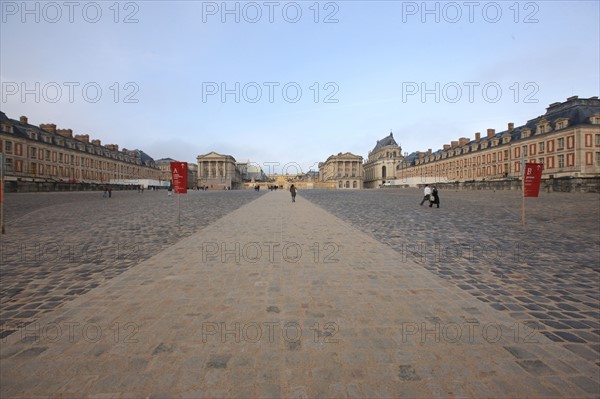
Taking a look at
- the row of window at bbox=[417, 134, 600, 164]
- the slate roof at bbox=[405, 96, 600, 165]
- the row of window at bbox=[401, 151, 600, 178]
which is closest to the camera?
the row of window at bbox=[417, 134, 600, 164]

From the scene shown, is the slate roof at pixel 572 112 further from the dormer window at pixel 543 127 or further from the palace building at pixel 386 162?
the palace building at pixel 386 162

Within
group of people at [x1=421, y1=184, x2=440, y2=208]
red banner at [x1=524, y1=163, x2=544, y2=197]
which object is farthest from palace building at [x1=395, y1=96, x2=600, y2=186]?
red banner at [x1=524, y1=163, x2=544, y2=197]

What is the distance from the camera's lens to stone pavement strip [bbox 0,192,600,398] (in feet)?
7.90

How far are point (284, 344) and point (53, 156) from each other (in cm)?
7881

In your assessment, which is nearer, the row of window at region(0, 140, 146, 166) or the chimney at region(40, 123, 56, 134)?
the row of window at region(0, 140, 146, 166)

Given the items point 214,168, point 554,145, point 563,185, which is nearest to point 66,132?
point 214,168

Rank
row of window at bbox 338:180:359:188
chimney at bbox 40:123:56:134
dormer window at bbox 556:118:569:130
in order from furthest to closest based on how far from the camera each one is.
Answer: row of window at bbox 338:180:359:188 < chimney at bbox 40:123:56:134 < dormer window at bbox 556:118:569:130

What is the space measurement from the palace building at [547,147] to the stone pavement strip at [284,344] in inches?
1726

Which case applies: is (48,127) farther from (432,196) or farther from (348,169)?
(348,169)

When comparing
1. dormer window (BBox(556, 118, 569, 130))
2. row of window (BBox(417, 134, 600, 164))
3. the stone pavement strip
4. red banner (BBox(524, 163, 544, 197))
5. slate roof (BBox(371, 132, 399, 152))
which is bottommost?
the stone pavement strip

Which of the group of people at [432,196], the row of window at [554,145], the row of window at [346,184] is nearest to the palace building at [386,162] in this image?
the row of window at [346,184]

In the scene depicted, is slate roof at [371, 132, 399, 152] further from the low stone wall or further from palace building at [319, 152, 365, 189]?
the low stone wall

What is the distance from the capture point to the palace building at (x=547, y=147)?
4616 centimetres

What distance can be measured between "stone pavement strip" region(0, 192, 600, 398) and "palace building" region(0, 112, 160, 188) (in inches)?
1887
